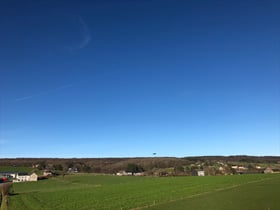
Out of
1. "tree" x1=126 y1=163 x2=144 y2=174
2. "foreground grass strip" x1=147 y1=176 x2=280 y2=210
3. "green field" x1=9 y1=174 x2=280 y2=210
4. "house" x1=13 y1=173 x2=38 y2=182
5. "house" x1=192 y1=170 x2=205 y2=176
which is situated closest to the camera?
"foreground grass strip" x1=147 y1=176 x2=280 y2=210

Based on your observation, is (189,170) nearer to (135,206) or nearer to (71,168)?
(71,168)

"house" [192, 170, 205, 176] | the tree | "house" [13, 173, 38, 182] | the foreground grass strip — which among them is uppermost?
the tree

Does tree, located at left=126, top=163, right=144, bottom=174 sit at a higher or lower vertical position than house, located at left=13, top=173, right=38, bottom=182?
higher

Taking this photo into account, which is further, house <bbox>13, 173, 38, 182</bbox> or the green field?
house <bbox>13, 173, 38, 182</bbox>

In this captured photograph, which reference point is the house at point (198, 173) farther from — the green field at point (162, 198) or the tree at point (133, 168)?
the green field at point (162, 198)

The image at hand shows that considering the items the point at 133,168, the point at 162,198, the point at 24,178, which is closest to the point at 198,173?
the point at 133,168

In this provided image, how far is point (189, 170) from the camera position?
153 meters

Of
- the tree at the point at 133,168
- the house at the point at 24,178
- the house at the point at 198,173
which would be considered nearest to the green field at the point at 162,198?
the house at the point at 24,178

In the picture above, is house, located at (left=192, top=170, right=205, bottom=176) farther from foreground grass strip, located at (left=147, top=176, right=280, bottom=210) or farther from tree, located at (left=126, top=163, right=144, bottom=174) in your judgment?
foreground grass strip, located at (left=147, top=176, right=280, bottom=210)

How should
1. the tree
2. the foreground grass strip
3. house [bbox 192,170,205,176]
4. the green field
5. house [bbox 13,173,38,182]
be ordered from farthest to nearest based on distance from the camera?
the tree < house [bbox 192,170,205,176] < house [bbox 13,173,38,182] < the green field < the foreground grass strip

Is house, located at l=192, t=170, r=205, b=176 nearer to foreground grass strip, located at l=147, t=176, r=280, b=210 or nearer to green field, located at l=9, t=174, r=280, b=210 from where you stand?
green field, located at l=9, t=174, r=280, b=210

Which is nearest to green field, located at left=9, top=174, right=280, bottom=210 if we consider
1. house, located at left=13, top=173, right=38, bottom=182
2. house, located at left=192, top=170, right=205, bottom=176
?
house, located at left=13, top=173, right=38, bottom=182

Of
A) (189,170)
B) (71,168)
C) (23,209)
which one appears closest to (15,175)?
(71,168)

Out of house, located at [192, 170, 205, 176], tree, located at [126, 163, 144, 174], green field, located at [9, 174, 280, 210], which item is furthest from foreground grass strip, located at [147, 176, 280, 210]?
tree, located at [126, 163, 144, 174]
